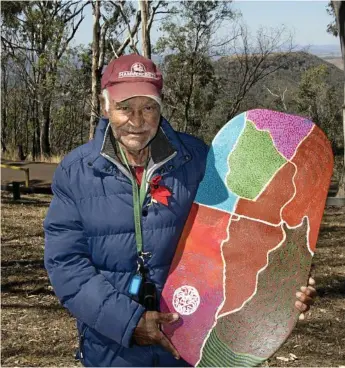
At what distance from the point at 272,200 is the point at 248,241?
142 mm

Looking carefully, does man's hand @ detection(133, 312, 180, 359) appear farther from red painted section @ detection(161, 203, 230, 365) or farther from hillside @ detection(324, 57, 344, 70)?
hillside @ detection(324, 57, 344, 70)

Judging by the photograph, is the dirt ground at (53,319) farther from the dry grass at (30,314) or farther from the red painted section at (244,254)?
the red painted section at (244,254)

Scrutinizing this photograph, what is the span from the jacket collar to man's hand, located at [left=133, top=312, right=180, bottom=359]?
384 mm

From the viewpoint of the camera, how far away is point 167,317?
182 cm

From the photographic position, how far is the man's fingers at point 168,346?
5.86 feet

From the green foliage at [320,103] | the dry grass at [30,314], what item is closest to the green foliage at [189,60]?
the green foliage at [320,103]

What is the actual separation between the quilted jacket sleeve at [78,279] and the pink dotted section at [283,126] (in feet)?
2.08

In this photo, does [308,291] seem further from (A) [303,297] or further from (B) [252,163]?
(B) [252,163]

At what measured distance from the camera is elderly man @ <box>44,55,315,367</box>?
5.76ft

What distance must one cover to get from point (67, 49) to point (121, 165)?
83.9 feet

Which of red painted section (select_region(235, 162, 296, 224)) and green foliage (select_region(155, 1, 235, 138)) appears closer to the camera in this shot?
red painted section (select_region(235, 162, 296, 224))

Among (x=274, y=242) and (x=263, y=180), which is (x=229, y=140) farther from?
(x=274, y=242)

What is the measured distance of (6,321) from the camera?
473cm

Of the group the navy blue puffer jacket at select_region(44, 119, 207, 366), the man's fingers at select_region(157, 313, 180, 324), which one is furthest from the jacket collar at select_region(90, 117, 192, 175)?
the man's fingers at select_region(157, 313, 180, 324)
